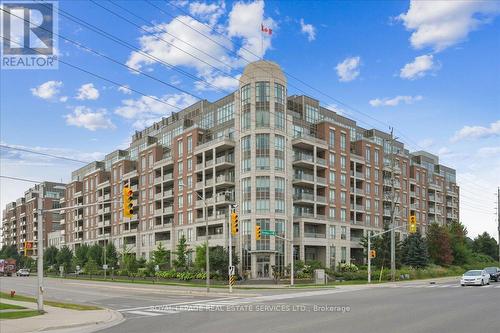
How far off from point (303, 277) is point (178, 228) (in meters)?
28.5

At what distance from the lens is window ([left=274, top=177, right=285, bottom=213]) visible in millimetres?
→ 68250

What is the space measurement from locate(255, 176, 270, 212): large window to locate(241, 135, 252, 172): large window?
7.69 ft

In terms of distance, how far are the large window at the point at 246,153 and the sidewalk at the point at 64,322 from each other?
1761 inches

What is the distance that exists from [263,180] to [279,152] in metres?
4.55

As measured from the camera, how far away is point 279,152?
69125 millimetres

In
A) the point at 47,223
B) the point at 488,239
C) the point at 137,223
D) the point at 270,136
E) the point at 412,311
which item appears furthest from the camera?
the point at 47,223

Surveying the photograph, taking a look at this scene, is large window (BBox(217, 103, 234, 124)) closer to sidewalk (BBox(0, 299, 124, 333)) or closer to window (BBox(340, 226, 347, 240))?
window (BBox(340, 226, 347, 240))

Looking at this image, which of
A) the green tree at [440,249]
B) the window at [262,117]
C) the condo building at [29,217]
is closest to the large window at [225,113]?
the window at [262,117]

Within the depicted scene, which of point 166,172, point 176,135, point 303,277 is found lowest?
point 303,277

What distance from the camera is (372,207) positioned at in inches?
3531

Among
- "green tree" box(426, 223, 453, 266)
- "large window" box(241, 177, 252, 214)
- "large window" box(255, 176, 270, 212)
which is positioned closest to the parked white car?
"large window" box(255, 176, 270, 212)

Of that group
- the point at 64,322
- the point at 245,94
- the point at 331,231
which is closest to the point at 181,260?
the point at 331,231

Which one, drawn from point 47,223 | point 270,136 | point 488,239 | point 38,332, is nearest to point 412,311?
point 38,332

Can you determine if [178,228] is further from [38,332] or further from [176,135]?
[38,332]
